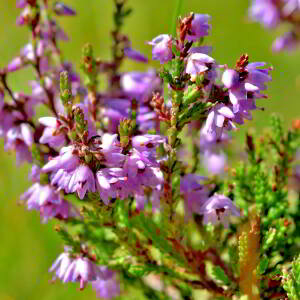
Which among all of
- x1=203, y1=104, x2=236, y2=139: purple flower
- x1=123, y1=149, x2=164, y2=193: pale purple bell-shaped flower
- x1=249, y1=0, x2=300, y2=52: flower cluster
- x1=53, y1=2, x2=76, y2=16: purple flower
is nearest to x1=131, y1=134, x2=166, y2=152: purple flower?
x1=123, y1=149, x2=164, y2=193: pale purple bell-shaped flower

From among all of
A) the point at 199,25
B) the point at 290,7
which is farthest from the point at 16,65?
the point at 290,7

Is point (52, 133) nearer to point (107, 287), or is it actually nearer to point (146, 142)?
point (146, 142)

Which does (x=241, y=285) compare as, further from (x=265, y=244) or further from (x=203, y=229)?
(x=203, y=229)

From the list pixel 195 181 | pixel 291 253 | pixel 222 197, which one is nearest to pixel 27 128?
pixel 195 181

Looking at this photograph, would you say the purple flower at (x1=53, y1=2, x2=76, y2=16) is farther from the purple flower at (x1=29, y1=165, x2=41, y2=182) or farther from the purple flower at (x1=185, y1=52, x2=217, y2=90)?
the purple flower at (x1=185, y1=52, x2=217, y2=90)

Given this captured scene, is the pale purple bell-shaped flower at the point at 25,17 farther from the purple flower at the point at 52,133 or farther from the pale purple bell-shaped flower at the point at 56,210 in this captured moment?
the pale purple bell-shaped flower at the point at 56,210

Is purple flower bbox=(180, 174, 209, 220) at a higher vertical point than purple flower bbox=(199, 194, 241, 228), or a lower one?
higher

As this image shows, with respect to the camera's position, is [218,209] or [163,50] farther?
[218,209]
